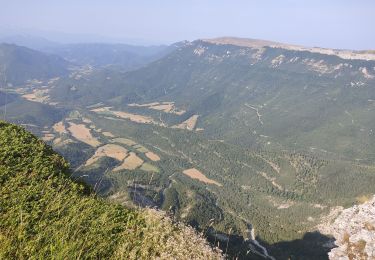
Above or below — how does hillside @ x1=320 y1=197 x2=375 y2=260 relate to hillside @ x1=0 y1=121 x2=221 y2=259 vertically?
below

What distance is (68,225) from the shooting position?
399 inches

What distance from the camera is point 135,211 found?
13156mm

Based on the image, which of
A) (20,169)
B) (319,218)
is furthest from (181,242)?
(319,218)

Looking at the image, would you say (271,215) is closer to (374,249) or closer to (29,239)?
(374,249)

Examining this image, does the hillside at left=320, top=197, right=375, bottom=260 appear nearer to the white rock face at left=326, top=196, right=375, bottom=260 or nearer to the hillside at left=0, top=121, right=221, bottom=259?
the white rock face at left=326, top=196, right=375, bottom=260

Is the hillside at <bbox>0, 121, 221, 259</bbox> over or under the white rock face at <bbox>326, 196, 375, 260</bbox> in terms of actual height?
over

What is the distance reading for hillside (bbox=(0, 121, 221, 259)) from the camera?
8.91 metres

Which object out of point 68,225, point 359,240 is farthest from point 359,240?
point 68,225

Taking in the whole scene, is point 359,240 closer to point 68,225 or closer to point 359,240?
point 359,240

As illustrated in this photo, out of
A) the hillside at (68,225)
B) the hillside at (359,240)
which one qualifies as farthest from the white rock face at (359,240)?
the hillside at (68,225)

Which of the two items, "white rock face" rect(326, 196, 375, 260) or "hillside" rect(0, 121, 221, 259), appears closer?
"hillside" rect(0, 121, 221, 259)

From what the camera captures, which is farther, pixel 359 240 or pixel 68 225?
pixel 359 240

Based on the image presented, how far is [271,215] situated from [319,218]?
66.3ft

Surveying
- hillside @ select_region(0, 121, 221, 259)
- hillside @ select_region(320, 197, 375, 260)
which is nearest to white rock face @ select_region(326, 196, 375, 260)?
hillside @ select_region(320, 197, 375, 260)
